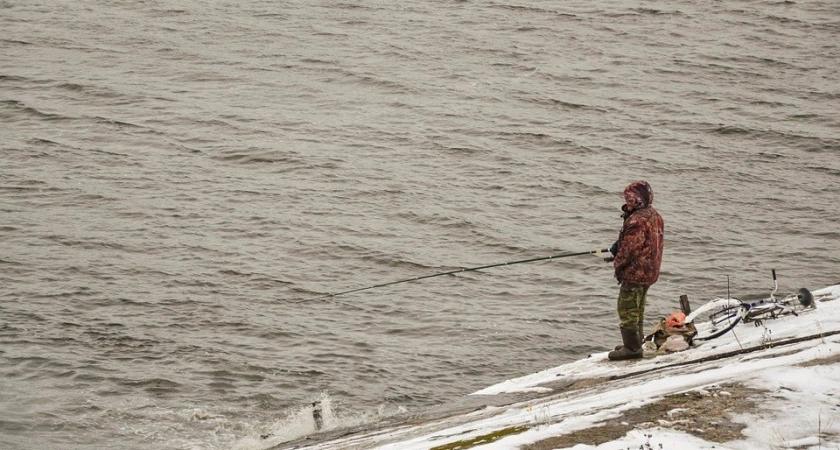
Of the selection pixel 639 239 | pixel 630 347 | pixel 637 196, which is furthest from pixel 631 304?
pixel 637 196

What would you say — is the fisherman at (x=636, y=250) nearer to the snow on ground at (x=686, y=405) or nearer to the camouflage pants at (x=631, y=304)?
the camouflage pants at (x=631, y=304)

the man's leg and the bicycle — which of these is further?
the bicycle

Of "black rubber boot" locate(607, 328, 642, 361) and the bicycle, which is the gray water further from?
the bicycle

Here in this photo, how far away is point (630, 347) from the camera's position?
1120cm

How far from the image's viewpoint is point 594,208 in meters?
20.7

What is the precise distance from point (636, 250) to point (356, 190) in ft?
36.6

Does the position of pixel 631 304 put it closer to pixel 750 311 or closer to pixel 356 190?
pixel 750 311

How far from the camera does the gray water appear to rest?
14234 mm

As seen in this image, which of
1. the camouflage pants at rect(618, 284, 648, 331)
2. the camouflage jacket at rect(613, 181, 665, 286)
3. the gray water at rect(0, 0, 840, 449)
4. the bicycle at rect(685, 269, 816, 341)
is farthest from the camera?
the gray water at rect(0, 0, 840, 449)

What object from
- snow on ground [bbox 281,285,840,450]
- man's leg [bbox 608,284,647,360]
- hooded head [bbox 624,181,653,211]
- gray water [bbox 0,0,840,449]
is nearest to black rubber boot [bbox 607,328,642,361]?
man's leg [bbox 608,284,647,360]

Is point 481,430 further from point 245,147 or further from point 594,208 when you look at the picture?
point 245,147

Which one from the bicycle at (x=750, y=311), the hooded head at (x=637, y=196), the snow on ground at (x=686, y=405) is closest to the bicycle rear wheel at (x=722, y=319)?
the bicycle at (x=750, y=311)

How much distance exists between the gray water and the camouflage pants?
3.46m

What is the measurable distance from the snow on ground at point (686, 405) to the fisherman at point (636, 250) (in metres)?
0.61
